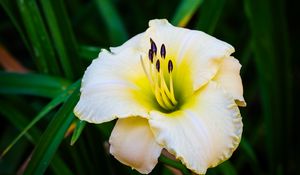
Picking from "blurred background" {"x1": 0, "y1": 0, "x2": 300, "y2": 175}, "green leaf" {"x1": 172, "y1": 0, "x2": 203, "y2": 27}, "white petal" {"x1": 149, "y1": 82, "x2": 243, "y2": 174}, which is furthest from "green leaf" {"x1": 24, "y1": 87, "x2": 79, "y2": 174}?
"green leaf" {"x1": 172, "y1": 0, "x2": 203, "y2": 27}

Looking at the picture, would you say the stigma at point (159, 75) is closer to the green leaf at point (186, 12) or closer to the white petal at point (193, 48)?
the white petal at point (193, 48)

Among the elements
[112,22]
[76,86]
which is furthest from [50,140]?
[112,22]

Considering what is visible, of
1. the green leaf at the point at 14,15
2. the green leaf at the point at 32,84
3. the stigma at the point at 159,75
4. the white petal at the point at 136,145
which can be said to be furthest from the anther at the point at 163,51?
the green leaf at the point at 14,15

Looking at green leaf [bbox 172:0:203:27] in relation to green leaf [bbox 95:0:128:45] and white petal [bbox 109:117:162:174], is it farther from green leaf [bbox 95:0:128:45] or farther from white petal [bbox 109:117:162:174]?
white petal [bbox 109:117:162:174]

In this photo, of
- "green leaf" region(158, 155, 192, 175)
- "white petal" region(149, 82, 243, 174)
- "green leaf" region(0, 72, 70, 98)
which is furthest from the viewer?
"green leaf" region(0, 72, 70, 98)

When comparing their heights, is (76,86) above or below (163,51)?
below

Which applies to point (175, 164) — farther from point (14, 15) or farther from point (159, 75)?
point (14, 15)

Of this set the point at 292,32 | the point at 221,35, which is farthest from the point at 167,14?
the point at 292,32
